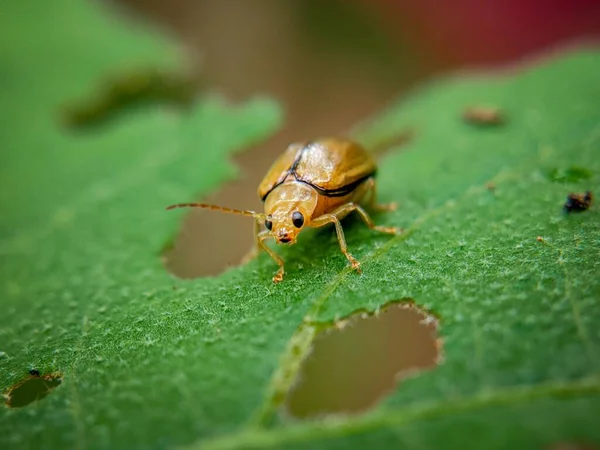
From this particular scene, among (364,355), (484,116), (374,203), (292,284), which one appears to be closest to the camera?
(292,284)

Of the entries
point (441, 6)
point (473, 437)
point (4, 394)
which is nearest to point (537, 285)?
point (473, 437)

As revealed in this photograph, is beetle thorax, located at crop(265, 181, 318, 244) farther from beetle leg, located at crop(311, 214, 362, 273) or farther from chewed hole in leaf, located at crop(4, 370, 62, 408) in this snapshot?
chewed hole in leaf, located at crop(4, 370, 62, 408)

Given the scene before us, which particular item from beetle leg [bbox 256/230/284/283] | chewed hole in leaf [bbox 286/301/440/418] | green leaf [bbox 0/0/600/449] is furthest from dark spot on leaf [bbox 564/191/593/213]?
beetle leg [bbox 256/230/284/283]

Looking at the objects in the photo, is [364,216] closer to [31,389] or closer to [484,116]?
[484,116]

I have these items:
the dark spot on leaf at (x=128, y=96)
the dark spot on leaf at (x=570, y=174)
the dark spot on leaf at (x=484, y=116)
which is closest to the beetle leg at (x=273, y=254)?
the dark spot on leaf at (x=570, y=174)

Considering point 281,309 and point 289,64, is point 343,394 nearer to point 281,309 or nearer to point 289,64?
point 281,309

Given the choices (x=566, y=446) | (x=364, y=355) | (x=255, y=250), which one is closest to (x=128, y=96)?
(x=255, y=250)

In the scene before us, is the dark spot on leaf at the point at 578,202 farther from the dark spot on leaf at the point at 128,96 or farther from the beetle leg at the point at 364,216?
the dark spot on leaf at the point at 128,96
